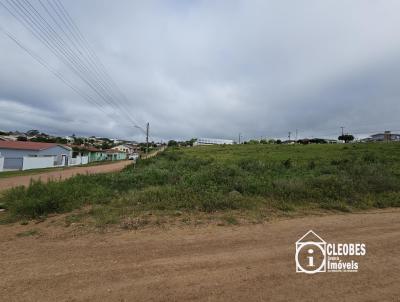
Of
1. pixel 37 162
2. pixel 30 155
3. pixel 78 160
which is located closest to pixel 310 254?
pixel 37 162

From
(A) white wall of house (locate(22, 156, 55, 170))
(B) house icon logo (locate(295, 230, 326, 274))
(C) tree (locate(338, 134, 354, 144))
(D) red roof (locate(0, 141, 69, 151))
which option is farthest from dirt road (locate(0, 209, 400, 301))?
(C) tree (locate(338, 134, 354, 144))

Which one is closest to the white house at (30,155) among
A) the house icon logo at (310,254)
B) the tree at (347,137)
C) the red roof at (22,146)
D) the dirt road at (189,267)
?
the red roof at (22,146)

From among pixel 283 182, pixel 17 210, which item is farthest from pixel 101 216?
pixel 283 182

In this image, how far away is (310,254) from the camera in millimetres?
4016

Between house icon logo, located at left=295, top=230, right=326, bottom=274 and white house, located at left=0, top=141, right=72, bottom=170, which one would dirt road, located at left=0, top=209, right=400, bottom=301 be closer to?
house icon logo, located at left=295, top=230, right=326, bottom=274

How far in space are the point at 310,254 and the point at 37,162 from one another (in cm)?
3465

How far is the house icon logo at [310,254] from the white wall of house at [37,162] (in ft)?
105

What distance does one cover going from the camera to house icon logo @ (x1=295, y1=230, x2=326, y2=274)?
3.54 metres

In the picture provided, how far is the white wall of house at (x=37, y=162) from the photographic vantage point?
28.1m

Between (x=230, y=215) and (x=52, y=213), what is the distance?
17.1 feet

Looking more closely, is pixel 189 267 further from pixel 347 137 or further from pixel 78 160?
pixel 347 137

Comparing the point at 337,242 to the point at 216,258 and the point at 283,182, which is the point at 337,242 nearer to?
the point at 216,258

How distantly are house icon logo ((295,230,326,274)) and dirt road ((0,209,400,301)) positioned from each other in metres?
0.13

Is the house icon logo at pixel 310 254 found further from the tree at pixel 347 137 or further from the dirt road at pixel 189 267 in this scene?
the tree at pixel 347 137
